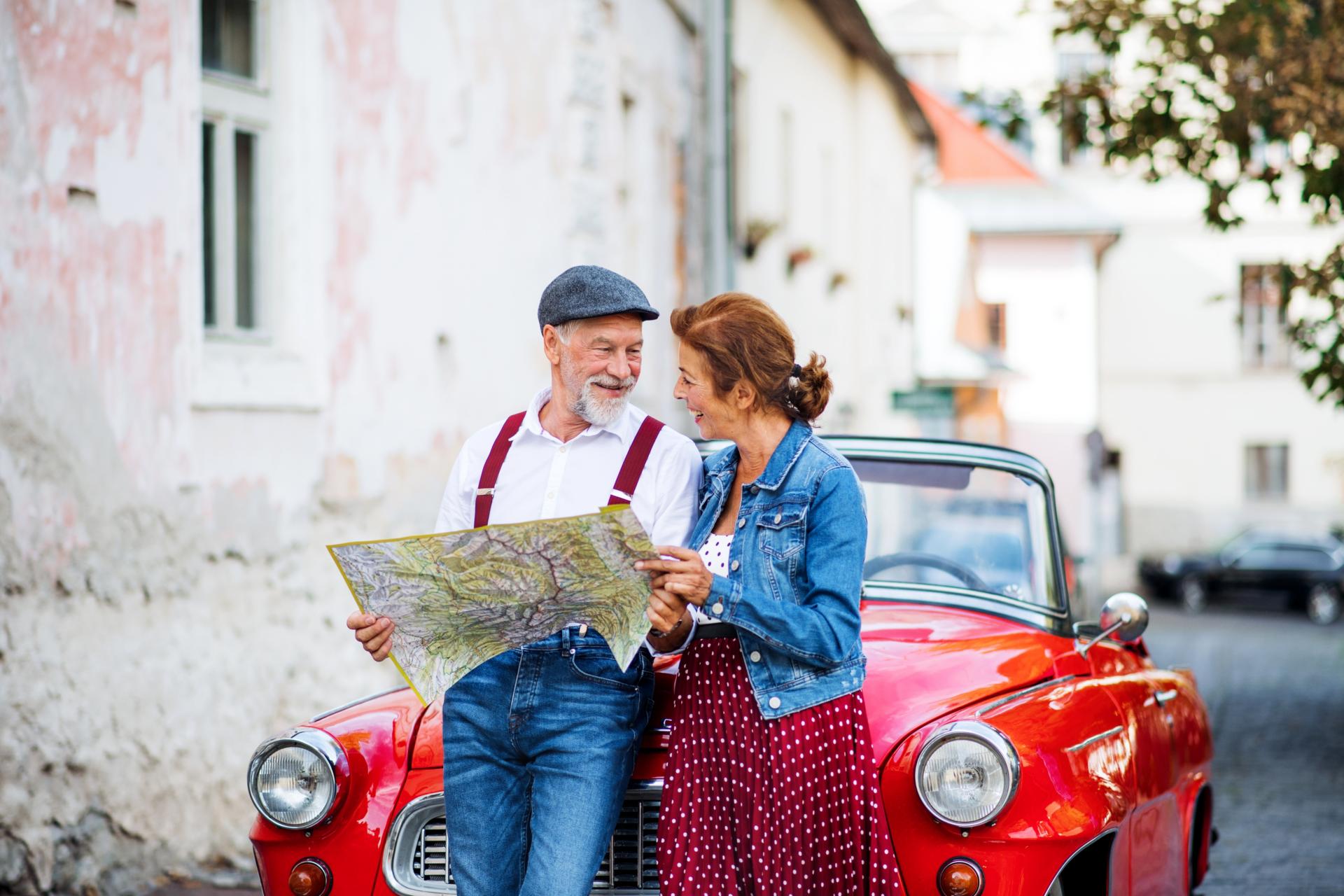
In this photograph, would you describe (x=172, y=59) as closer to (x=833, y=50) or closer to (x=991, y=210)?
(x=833, y=50)

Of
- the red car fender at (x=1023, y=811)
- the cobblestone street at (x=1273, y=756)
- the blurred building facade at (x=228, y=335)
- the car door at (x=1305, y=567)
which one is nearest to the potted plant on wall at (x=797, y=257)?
the cobblestone street at (x=1273, y=756)

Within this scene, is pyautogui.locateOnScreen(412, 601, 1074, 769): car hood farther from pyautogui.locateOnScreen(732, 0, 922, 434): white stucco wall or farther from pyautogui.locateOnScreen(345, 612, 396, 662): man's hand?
pyautogui.locateOnScreen(732, 0, 922, 434): white stucco wall

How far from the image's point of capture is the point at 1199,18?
1114cm

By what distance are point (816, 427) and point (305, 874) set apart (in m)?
1.60

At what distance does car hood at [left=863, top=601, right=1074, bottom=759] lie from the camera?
384cm

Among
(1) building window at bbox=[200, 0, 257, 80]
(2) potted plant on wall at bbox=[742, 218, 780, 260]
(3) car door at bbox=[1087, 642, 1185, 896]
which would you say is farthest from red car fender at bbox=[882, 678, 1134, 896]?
(2) potted plant on wall at bbox=[742, 218, 780, 260]

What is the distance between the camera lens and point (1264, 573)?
105 feet

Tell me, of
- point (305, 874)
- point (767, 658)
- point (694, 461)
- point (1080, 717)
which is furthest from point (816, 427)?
point (305, 874)

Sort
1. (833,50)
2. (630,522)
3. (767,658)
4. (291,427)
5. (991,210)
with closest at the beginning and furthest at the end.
A: (630,522)
(767,658)
(291,427)
(833,50)
(991,210)

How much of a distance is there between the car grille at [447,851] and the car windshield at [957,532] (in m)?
1.42

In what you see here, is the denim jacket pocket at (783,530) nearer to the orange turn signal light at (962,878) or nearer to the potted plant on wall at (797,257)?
the orange turn signal light at (962,878)

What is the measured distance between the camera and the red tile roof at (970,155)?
1582 inches

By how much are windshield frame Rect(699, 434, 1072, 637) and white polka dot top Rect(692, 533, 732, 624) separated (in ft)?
4.51

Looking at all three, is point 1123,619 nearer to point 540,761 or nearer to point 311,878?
point 540,761
